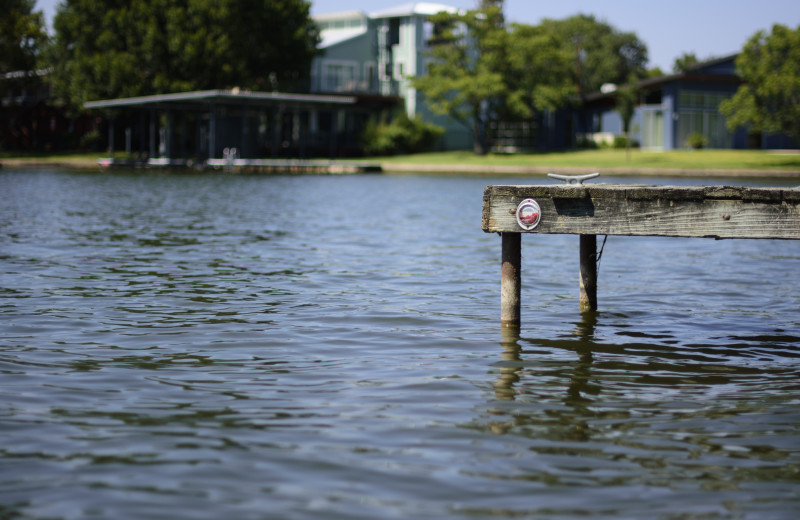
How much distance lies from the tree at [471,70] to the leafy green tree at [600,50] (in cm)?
3625

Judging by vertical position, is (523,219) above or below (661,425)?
above

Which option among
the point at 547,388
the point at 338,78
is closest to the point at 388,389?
the point at 547,388

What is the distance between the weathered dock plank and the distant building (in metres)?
59.1

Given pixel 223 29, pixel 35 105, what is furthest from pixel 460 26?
pixel 35 105

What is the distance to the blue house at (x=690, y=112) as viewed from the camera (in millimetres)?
57781

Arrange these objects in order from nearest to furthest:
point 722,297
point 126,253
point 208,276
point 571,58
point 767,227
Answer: point 767,227 < point 722,297 < point 208,276 < point 126,253 < point 571,58

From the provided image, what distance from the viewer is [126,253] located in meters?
14.2

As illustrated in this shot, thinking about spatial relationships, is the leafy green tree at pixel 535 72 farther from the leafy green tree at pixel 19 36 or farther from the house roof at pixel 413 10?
the leafy green tree at pixel 19 36

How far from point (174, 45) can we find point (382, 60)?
16459mm

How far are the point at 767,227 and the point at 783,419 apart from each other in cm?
170

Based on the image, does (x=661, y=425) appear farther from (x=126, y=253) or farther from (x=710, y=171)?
(x=710, y=171)

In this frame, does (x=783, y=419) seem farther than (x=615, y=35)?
No

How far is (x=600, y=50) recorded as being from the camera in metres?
102

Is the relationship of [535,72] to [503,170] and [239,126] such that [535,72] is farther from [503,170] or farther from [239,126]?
[239,126]
